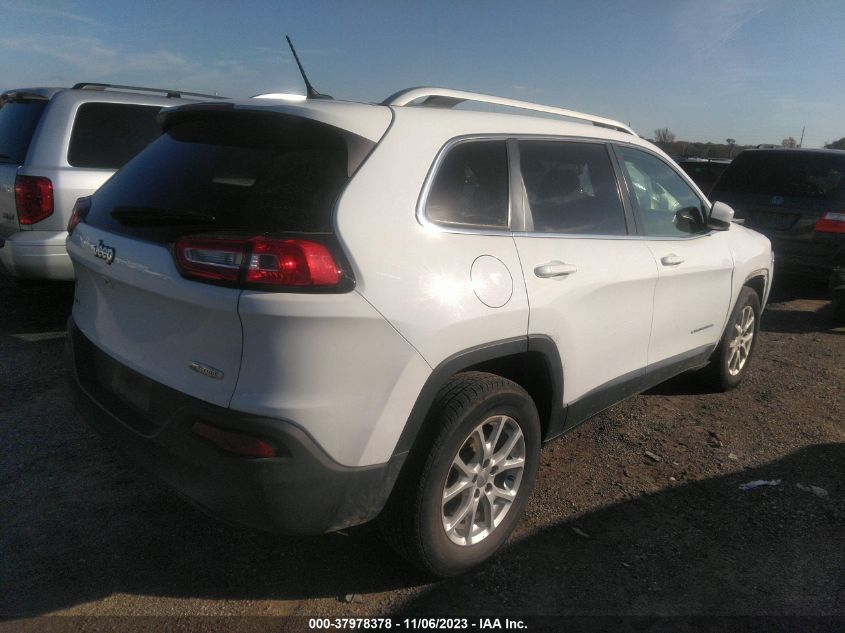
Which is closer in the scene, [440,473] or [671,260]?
[440,473]

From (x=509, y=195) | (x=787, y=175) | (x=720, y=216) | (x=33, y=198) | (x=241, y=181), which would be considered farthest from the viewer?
(x=787, y=175)

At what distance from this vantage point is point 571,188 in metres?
3.18

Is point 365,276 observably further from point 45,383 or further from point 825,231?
point 825,231

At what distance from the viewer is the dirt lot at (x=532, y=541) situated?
2.56m

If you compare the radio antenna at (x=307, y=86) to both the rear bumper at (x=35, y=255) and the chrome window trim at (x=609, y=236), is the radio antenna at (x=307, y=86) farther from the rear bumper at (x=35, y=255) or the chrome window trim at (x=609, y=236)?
the rear bumper at (x=35, y=255)

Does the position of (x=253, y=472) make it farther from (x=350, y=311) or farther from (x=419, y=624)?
(x=419, y=624)

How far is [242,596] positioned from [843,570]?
2455mm

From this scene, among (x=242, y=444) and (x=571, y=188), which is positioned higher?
(x=571, y=188)

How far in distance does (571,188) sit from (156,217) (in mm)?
1834

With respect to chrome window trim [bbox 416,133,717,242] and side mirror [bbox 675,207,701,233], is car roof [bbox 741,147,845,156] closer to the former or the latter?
side mirror [bbox 675,207,701,233]

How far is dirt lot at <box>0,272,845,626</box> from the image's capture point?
2557 mm

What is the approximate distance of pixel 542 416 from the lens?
9.91 feet

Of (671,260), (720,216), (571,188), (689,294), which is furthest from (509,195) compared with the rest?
(720,216)

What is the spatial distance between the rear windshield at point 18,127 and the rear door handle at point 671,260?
15.0 feet
